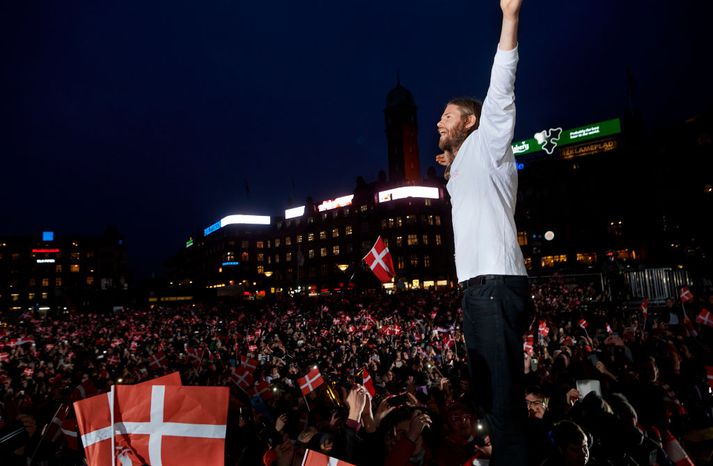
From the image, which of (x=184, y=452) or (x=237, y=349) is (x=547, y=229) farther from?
(x=184, y=452)

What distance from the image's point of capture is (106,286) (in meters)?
90.1

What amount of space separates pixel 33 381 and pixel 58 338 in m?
12.4

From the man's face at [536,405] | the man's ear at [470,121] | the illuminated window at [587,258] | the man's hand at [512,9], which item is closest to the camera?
the man's hand at [512,9]

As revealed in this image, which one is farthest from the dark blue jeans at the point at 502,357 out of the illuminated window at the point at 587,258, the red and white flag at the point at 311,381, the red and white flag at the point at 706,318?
the illuminated window at the point at 587,258

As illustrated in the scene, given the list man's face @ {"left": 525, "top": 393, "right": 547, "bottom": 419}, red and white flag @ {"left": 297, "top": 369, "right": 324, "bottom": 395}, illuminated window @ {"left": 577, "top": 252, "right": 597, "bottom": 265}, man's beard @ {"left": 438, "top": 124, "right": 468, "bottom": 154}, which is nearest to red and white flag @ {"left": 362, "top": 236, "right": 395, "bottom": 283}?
red and white flag @ {"left": 297, "top": 369, "right": 324, "bottom": 395}

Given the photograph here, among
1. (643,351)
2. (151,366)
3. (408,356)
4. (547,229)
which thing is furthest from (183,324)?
(547,229)

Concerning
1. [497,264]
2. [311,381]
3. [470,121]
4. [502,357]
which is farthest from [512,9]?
[311,381]

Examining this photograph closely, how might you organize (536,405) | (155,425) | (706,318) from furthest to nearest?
(706,318), (536,405), (155,425)

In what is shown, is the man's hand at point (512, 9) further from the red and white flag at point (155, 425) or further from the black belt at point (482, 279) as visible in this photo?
the red and white flag at point (155, 425)

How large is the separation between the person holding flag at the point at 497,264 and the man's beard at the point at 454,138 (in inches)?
7.4

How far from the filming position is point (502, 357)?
220cm

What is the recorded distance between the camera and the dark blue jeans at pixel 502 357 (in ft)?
7.20

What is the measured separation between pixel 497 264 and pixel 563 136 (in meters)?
84.2

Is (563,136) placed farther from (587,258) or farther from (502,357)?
(502,357)
